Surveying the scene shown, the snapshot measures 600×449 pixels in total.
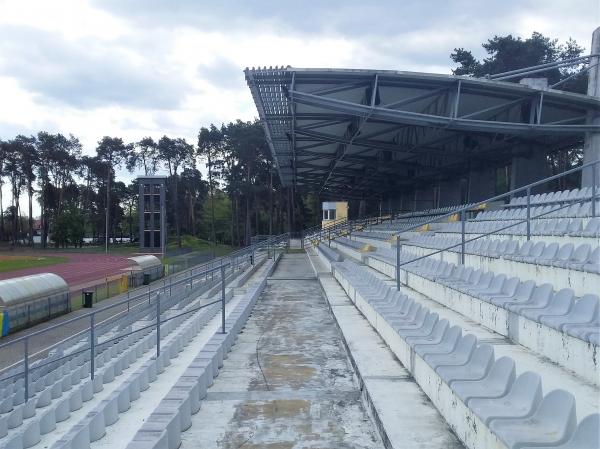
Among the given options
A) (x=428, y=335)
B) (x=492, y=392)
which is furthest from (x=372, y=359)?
(x=492, y=392)

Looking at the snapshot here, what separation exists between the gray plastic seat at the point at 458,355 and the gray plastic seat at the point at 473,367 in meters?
0.05

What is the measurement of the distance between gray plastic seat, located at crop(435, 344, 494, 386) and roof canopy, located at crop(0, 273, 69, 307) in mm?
15659

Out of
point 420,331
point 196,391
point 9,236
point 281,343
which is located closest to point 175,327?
point 281,343

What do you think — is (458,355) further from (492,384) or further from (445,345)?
(492,384)

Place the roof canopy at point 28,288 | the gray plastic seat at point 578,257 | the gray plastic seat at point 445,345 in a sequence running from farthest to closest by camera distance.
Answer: the roof canopy at point 28,288 < the gray plastic seat at point 578,257 < the gray plastic seat at point 445,345

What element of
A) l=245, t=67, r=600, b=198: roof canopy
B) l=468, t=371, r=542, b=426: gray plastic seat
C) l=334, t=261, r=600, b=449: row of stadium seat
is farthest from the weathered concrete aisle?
l=245, t=67, r=600, b=198: roof canopy

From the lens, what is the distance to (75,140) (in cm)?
7019

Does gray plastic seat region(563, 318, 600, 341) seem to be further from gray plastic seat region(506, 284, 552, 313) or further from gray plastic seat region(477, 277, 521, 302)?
gray plastic seat region(477, 277, 521, 302)

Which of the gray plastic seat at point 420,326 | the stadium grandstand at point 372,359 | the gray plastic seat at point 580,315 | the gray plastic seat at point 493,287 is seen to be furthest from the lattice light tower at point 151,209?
the gray plastic seat at point 580,315

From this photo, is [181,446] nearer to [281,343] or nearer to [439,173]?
[281,343]

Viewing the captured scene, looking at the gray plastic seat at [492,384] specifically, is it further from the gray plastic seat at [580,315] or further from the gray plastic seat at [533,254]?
the gray plastic seat at [533,254]

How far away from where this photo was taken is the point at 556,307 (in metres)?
4.18

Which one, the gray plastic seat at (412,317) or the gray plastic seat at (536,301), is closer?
the gray plastic seat at (536,301)

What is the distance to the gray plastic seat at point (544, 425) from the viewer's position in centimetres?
232
